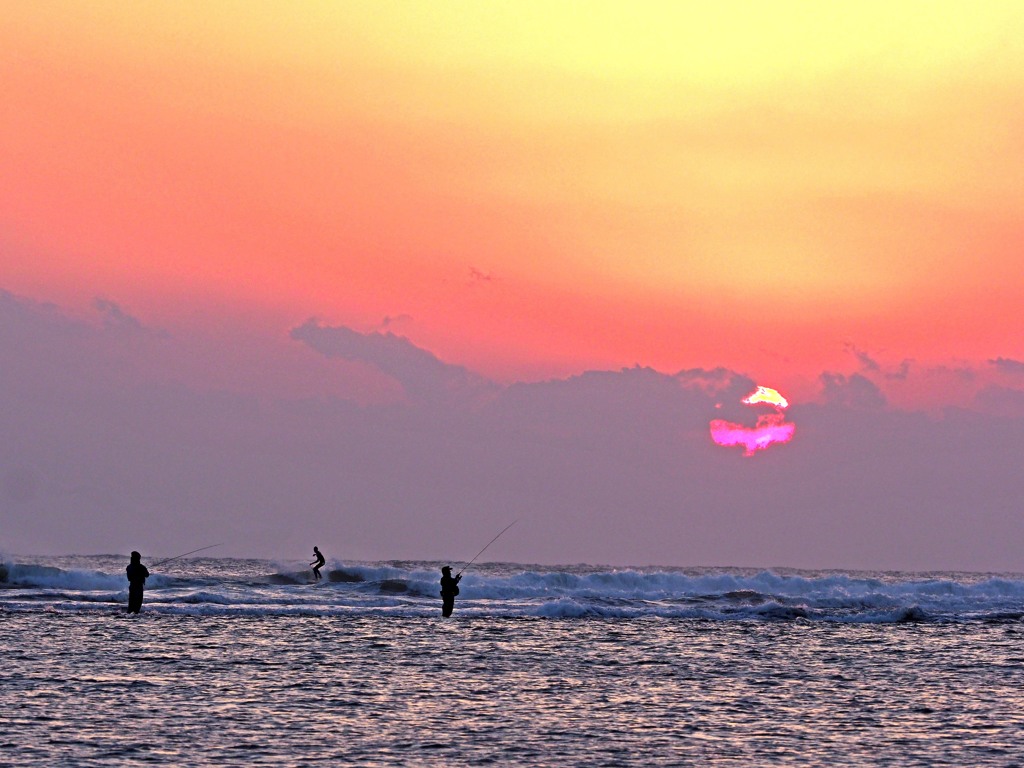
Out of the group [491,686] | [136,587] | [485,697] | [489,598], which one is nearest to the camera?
[485,697]

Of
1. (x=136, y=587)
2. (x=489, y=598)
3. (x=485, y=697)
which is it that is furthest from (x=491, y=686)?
(x=489, y=598)

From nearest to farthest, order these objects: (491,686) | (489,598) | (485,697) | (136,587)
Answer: (485,697), (491,686), (136,587), (489,598)

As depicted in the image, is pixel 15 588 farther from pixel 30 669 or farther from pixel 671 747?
pixel 671 747

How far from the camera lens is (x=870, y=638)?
2959 centimetres

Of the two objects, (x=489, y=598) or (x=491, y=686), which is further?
(x=489, y=598)

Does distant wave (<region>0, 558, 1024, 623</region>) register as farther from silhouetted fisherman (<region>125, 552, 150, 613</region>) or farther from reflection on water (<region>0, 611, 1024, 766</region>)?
reflection on water (<region>0, 611, 1024, 766</region>)

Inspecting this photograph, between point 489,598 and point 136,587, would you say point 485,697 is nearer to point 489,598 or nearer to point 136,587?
point 136,587

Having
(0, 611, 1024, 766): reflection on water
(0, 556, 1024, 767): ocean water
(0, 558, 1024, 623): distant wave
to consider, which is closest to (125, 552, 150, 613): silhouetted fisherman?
(0, 556, 1024, 767): ocean water

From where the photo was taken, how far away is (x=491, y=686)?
19.0m

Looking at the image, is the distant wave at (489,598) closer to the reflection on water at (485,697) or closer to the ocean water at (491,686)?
the ocean water at (491,686)

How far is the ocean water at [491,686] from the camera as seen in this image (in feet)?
Result: 46.1

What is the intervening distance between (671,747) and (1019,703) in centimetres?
760

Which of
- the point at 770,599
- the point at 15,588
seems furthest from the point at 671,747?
the point at 15,588

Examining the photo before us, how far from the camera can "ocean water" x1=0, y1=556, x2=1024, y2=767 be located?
46.1 ft
